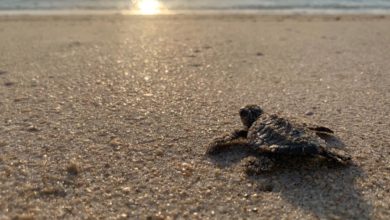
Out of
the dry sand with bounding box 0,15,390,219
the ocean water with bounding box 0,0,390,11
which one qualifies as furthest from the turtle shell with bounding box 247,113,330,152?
the ocean water with bounding box 0,0,390,11

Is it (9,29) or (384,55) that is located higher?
(9,29)

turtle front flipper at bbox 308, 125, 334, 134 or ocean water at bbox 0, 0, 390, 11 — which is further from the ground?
ocean water at bbox 0, 0, 390, 11

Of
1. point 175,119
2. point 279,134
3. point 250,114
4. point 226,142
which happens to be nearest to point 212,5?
point 175,119

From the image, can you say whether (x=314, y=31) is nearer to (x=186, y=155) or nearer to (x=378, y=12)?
(x=378, y=12)

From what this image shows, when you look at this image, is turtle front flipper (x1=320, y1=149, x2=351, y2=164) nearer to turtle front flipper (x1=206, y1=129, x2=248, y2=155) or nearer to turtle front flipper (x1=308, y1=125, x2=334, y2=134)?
turtle front flipper (x1=308, y1=125, x2=334, y2=134)

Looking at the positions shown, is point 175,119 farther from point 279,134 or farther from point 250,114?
point 279,134

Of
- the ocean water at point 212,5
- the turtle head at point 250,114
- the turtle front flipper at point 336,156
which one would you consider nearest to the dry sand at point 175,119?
the turtle front flipper at point 336,156

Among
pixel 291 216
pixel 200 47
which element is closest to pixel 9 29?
pixel 200 47

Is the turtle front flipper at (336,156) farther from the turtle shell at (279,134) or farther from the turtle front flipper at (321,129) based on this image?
the turtle front flipper at (321,129)
